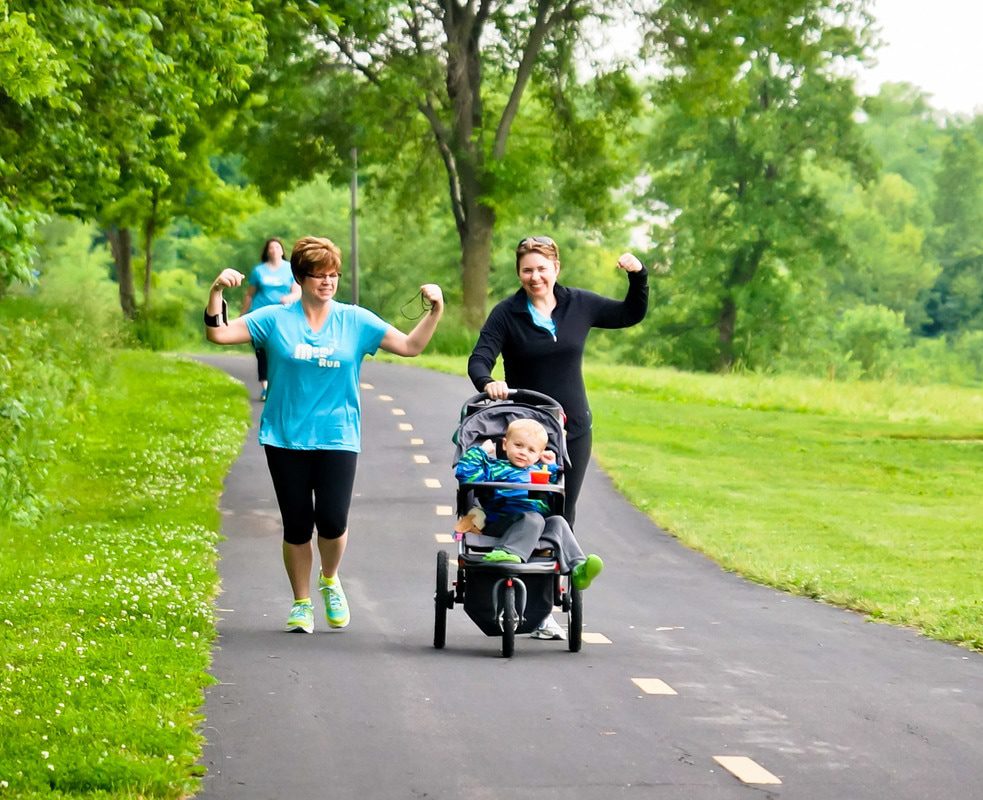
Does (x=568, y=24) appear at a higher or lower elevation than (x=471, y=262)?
higher

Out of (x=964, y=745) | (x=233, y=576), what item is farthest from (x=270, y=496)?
(x=964, y=745)

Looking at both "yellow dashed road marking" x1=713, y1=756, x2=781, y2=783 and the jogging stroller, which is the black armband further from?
"yellow dashed road marking" x1=713, y1=756, x2=781, y2=783

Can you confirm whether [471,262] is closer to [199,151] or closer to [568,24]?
[568,24]

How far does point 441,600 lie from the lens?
8.70 m

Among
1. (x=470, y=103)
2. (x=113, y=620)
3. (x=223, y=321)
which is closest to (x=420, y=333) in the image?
(x=223, y=321)

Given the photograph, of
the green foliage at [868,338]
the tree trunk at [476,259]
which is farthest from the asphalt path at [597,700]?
the green foliage at [868,338]

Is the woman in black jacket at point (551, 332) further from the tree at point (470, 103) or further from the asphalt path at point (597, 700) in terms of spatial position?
the tree at point (470, 103)

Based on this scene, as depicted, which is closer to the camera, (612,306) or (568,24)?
(612,306)

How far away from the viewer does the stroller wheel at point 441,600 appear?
28.5 feet

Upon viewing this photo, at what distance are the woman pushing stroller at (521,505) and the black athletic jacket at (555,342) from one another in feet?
1.36

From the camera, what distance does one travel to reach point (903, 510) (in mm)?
17219

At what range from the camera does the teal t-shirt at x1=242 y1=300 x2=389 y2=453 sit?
856cm

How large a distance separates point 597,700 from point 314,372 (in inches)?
93.2

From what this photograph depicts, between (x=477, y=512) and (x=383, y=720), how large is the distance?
1780mm
